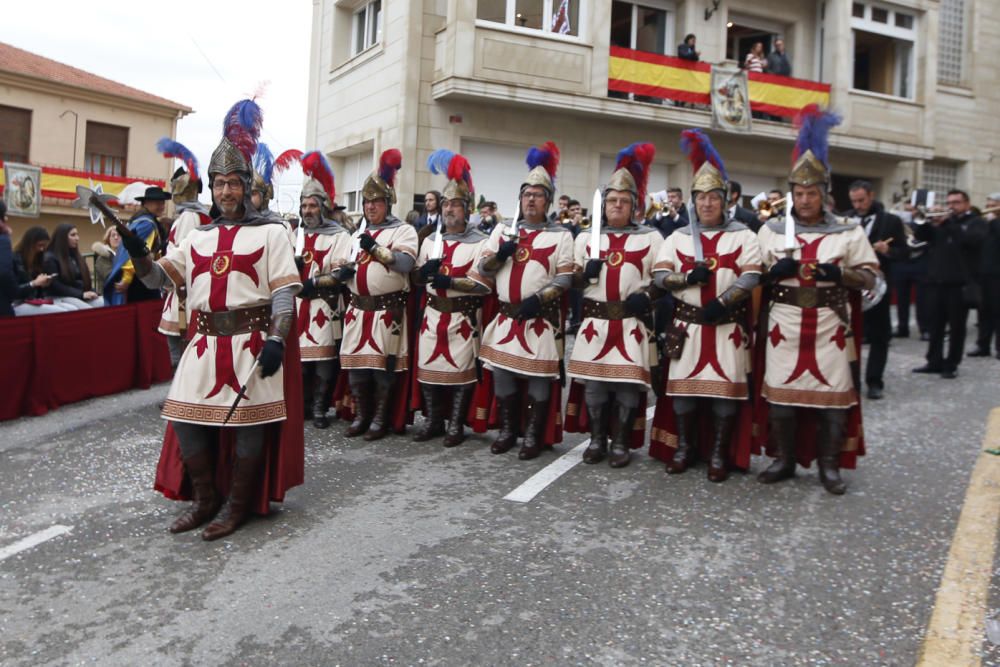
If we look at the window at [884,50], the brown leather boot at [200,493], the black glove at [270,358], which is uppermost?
the window at [884,50]

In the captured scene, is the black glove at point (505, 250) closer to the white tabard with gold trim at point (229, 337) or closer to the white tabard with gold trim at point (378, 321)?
the white tabard with gold trim at point (378, 321)

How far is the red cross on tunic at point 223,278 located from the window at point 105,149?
30.4 m

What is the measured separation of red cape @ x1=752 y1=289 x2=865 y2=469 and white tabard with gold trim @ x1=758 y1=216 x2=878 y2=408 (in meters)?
0.13

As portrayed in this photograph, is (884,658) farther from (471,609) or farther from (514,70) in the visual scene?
(514,70)

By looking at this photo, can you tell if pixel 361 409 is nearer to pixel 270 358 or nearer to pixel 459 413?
pixel 459 413

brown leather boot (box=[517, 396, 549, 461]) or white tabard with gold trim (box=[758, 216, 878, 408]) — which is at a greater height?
white tabard with gold trim (box=[758, 216, 878, 408])

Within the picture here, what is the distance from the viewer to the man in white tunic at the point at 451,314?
624cm

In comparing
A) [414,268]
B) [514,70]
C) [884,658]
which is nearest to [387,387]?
[414,268]

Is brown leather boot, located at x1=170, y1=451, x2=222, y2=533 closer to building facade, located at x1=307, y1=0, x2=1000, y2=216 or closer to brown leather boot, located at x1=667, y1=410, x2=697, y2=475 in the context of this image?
brown leather boot, located at x1=667, y1=410, x2=697, y2=475

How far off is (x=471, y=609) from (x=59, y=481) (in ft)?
10.7

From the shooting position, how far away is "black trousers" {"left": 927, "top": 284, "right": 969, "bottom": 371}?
8.98 metres

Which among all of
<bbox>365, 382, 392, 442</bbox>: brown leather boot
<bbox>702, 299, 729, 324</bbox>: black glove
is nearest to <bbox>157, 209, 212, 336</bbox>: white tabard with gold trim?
<bbox>365, 382, 392, 442</bbox>: brown leather boot

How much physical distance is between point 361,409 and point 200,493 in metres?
2.12

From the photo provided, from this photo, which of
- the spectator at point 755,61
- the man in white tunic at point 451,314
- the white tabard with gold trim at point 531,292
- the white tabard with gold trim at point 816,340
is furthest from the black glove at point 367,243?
the spectator at point 755,61
